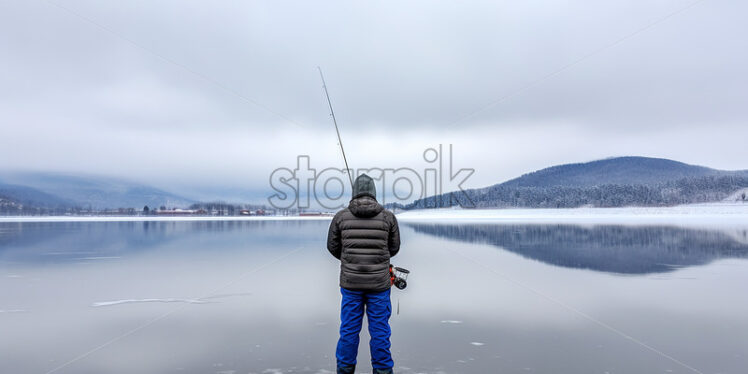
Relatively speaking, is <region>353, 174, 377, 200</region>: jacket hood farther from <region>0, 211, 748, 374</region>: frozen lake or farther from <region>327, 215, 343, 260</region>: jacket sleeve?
<region>0, 211, 748, 374</region>: frozen lake

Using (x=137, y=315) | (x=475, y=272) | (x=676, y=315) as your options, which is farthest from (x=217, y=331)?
(x=475, y=272)

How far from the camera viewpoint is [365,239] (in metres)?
4.72

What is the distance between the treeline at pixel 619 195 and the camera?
107688 mm

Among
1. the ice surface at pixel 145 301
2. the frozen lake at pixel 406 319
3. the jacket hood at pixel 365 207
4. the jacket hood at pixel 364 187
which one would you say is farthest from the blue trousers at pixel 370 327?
the ice surface at pixel 145 301

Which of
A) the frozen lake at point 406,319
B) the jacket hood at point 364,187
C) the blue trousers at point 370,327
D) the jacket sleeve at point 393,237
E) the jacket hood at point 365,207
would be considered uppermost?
the jacket hood at point 364,187

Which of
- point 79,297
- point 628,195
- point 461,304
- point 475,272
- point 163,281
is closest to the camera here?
point 461,304

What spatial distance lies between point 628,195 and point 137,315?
12071 cm

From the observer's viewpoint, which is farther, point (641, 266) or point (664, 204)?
point (664, 204)

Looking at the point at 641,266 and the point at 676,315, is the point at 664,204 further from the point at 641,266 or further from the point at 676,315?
the point at 676,315

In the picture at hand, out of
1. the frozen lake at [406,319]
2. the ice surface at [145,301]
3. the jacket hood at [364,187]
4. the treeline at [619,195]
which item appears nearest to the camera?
the jacket hood at [364,187]

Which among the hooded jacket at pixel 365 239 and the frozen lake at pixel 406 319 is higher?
the hooded jacket at pixel 365 239

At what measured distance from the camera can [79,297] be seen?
918 centimetres

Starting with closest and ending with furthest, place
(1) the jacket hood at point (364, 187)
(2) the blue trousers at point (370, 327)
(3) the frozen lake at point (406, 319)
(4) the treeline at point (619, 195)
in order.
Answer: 1. (2) the blue trousers at point (370, 327)
2. (1) the jacket hood at point (364, 187)
3. (3) the frozen lake at point (406, 319)
4. (4) the treeline at point (619, 195)

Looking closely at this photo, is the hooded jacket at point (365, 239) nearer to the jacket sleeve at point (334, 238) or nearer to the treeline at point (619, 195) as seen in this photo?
the jacket sleeve at point (334, 238)
